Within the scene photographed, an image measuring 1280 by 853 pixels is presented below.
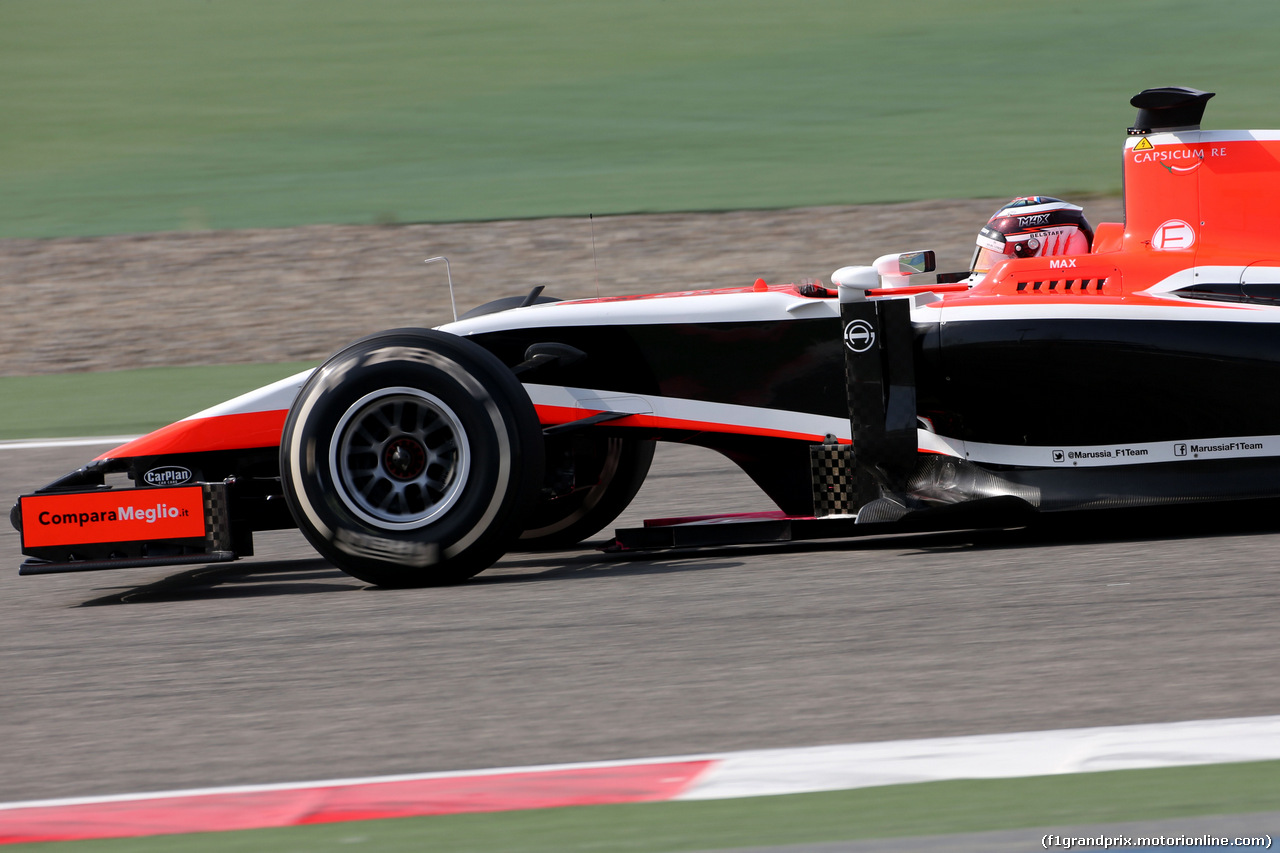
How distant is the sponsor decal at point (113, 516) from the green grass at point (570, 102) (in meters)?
10.8

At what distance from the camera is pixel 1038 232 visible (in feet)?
18.8

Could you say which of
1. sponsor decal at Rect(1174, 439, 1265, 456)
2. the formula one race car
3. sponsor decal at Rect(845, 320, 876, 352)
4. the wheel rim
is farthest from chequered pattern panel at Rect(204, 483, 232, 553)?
sponsor decal at Rect(1174, 439, 1265, 456)

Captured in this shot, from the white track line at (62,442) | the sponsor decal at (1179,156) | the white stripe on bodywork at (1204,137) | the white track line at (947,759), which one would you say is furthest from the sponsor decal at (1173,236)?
the white track line at (62,442)

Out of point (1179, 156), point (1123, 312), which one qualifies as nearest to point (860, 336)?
point (1123, 312)

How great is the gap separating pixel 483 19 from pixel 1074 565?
22241mm

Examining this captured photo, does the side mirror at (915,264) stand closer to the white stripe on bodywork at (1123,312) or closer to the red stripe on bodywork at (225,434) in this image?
the white stripe on bodywork at (1123,312)

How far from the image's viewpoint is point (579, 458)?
20.3 feet

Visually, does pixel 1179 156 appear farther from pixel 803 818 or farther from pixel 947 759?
pixel 803 818

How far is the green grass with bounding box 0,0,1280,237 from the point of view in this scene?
1652 cm

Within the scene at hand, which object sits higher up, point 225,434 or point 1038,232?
point 1038,232

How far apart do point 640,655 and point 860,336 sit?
1604mm

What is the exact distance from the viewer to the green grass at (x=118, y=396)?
988 cm

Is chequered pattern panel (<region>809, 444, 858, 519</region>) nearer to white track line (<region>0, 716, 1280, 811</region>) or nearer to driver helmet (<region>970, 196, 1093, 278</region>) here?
driver helmet (<region>970, 196, 1093, 278</region>)

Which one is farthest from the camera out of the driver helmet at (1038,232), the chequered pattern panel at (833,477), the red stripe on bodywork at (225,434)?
the driver helmet at (1038,232)
